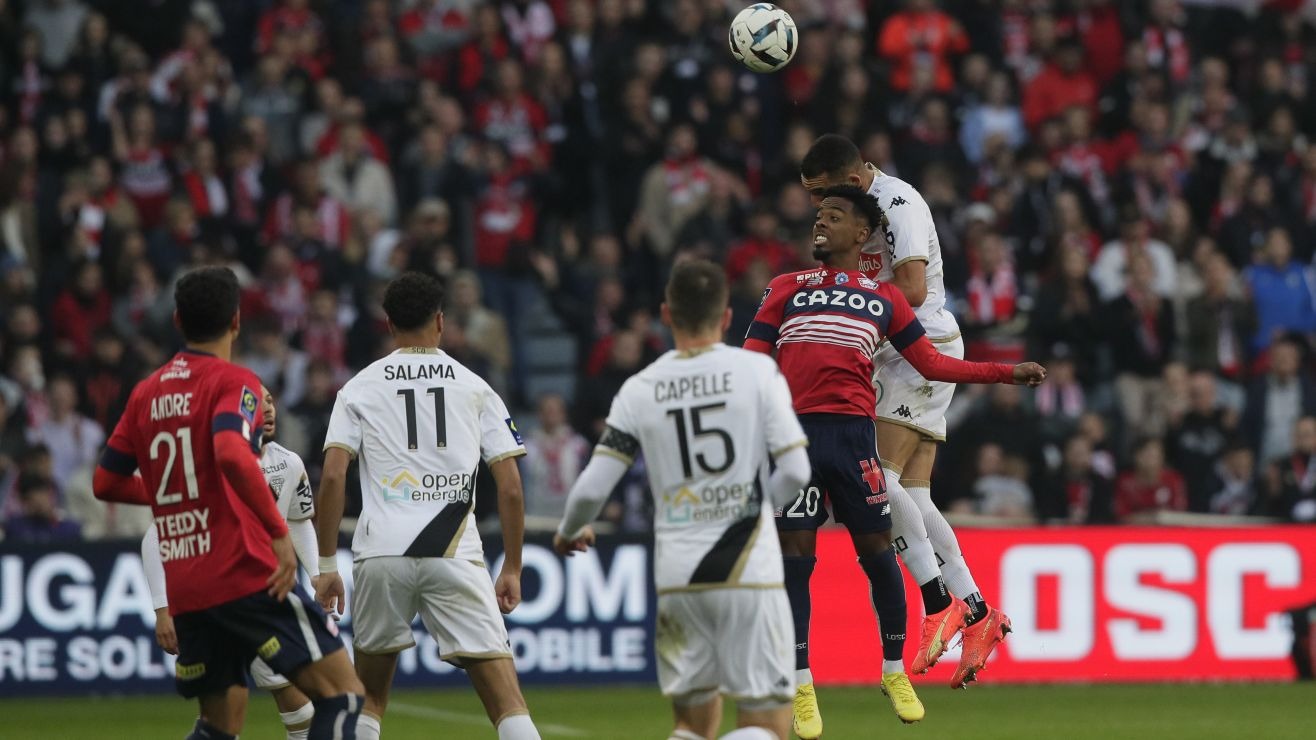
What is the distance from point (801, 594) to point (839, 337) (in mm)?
1293

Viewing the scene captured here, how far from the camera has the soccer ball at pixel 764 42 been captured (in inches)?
437

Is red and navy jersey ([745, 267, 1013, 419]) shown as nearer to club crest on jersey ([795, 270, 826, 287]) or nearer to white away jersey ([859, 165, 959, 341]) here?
club crest on jersey ([795, 270, 826, 287])

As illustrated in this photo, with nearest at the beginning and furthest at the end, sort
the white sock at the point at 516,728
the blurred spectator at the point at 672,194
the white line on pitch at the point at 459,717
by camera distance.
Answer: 1. the white sock at the point at 516,728
2. the white line on pitch at the point at 459,717
3. the blurred spectator at the point at 672,194

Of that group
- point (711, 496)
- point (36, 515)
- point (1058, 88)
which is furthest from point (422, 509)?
point (1058, 88)

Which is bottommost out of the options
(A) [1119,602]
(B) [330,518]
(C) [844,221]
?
(A) [1119,602]

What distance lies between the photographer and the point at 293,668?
8.03 m

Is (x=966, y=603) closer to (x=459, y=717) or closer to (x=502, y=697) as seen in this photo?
(x=502, y=697)

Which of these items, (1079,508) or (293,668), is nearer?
(293,668)

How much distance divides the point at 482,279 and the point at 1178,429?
6.63m

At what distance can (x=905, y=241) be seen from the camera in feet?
33.5

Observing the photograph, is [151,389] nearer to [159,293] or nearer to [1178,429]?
[159,293]

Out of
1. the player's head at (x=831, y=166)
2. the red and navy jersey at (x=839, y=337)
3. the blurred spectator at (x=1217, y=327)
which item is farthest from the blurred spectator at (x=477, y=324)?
the red and navy jersey at (x=839, y=337)

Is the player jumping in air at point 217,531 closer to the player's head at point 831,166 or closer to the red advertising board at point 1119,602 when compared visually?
the player's head at point 831,166

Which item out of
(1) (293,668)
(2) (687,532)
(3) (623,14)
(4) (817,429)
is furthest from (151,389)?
(3) (623,14)
